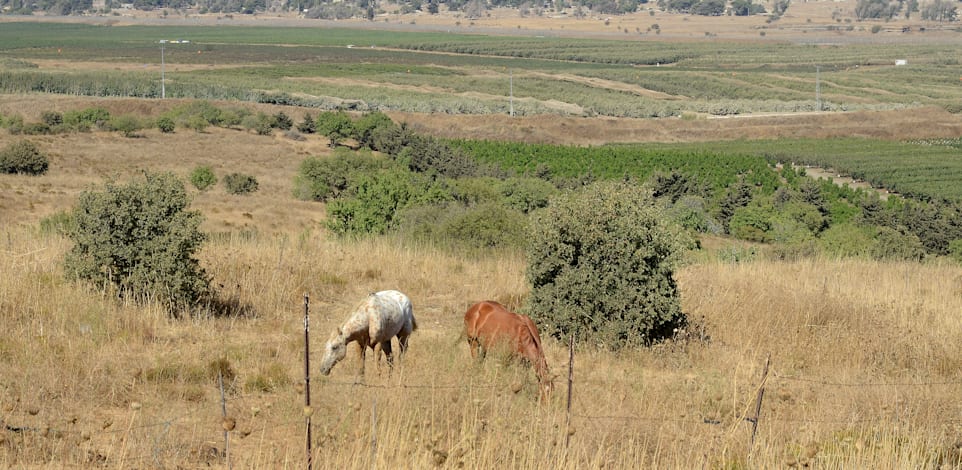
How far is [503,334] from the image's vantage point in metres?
8.82

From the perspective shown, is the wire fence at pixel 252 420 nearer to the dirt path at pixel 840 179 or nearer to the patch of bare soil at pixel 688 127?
the dirt path at pixel 840 179

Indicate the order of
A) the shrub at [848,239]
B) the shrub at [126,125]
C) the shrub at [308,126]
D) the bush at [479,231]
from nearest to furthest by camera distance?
the bush at [479,231] < the shrub at [848,239] < the shrub at [126,125] < the shrub at [308,126]

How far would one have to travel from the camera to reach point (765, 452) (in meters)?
6.50

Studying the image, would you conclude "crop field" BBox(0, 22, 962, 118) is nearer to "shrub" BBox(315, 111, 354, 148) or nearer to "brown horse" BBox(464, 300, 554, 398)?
"shrub" BBox(315, 111, 354, 148)

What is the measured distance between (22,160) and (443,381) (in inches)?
1685

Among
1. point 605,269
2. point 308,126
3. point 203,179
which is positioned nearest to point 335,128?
point 308,126

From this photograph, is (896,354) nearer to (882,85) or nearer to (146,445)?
(146,445)

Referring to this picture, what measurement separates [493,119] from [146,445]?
82.7 m

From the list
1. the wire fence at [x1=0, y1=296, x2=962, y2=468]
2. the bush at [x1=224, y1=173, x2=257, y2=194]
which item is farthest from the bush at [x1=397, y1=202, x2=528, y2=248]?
the bush at [x1=224, y1=173, x2=257, y2=194]

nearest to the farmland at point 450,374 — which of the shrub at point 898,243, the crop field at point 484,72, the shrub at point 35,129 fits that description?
the shrub at point 898,243

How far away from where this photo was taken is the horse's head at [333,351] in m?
8.59

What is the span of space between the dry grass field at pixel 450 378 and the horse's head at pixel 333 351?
3.7 inches

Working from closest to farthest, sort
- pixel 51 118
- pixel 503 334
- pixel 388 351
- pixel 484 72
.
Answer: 1. pixel 503 334
2. pixel 388 351
3. pixel 51 118
4. pixel 484 72

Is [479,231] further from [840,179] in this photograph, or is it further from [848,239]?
[840,179]
